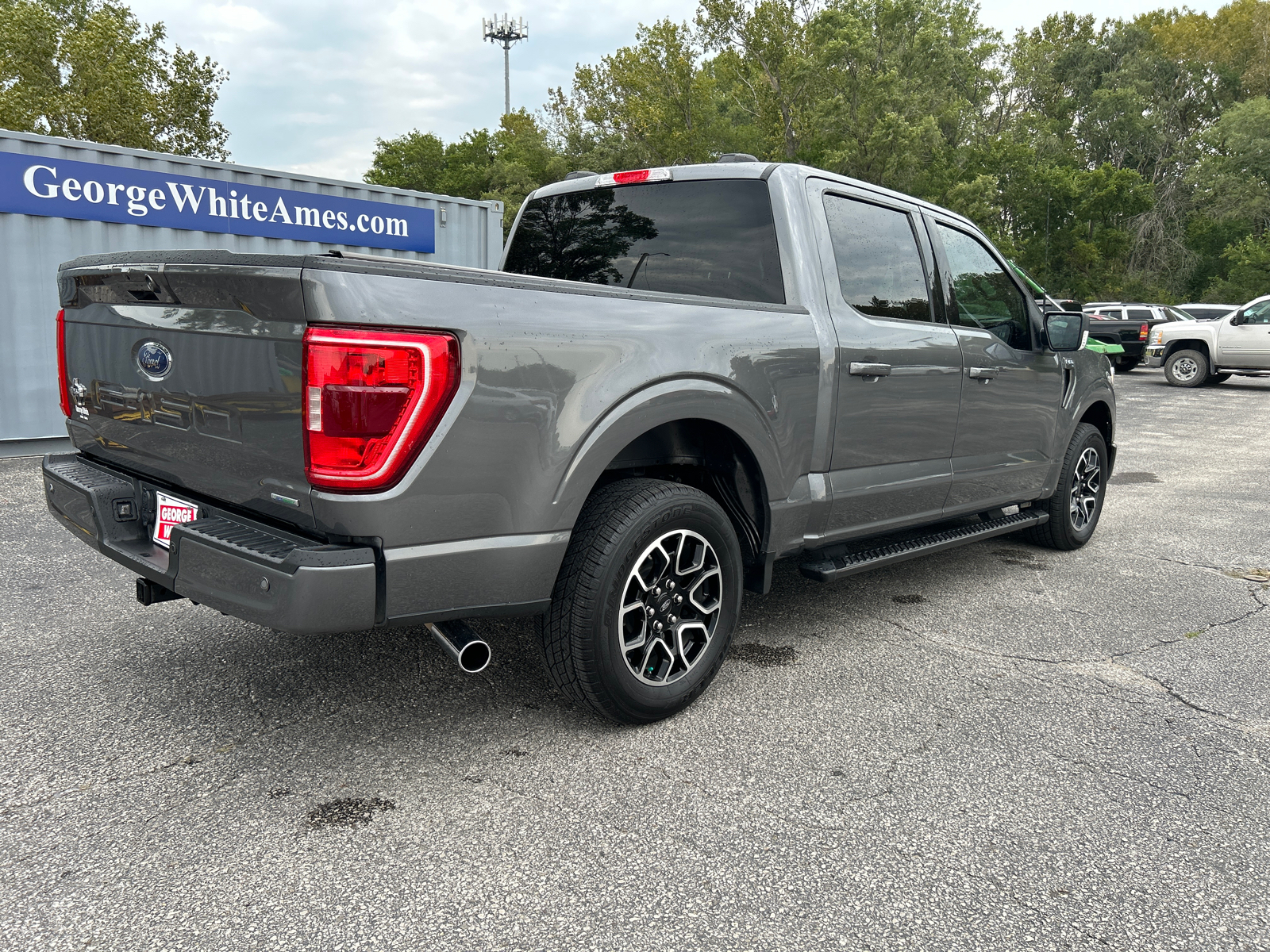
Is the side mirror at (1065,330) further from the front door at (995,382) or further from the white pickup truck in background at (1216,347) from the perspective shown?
the white pickup truck in background at (1216,347)

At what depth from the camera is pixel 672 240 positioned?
3750mm

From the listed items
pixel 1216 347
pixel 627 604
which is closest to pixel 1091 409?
pixel 627 604

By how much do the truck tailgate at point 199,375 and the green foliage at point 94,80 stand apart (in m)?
39.0

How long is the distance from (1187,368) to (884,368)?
64.5ft

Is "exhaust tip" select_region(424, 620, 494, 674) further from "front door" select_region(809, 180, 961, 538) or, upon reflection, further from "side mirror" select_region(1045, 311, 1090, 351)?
"side mirror" select_region(1045, 311, 1090, 351)

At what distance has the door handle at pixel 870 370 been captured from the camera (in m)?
3.61

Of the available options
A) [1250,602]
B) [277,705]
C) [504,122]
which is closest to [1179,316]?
[1250,602]

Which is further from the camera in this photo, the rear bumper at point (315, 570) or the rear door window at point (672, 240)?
the rear door window at point (672, 240)

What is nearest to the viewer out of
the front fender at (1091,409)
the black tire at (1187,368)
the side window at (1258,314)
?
the front fender at (1091,409)

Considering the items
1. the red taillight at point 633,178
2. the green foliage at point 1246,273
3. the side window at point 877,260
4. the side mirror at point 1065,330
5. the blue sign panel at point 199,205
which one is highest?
the green foliage at point 1246,273

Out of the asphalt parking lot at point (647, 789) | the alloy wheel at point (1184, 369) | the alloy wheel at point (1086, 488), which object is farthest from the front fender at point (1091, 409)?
the alloy wheel at point (1184, 369)

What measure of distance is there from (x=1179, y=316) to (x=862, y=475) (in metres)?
24.0

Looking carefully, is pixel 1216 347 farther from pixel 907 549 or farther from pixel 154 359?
pixel 154 359

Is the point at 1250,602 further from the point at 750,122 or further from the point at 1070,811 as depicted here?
the point at 750,122
